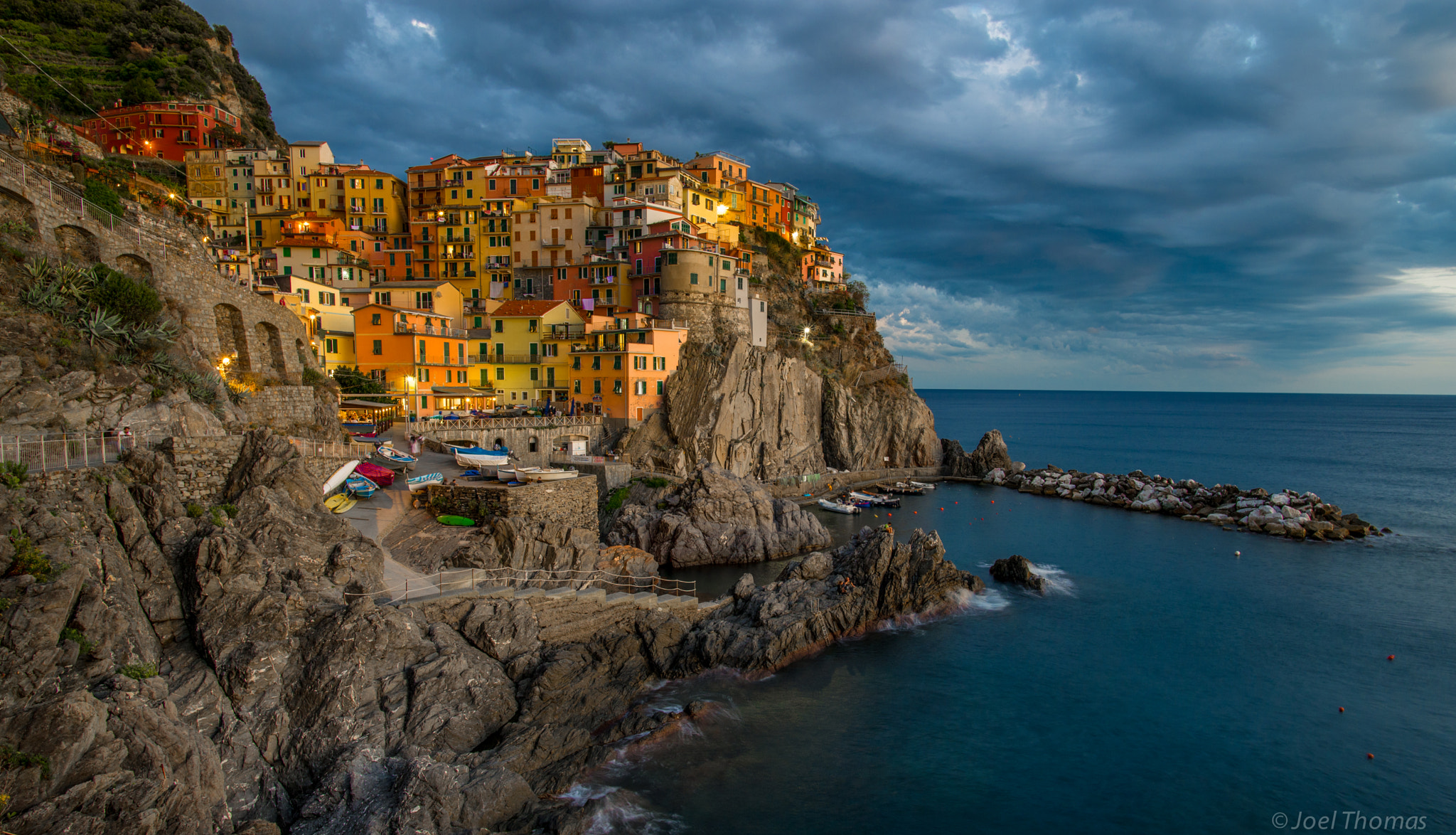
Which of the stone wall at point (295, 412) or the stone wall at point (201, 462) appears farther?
the stone wall at point (295, 412)

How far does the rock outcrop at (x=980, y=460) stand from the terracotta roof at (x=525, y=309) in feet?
125

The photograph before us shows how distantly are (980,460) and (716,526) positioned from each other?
3693 centimetres

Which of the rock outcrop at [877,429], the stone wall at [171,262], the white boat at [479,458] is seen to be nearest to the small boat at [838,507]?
the rock outcrop at [877,429]

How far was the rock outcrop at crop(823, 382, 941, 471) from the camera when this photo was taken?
5875 centimetres

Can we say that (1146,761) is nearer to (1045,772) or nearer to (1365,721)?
(1045,772)

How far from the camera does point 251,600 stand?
46.2 feet

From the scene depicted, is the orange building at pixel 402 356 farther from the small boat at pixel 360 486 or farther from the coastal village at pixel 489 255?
the small boat at pixel 360 486

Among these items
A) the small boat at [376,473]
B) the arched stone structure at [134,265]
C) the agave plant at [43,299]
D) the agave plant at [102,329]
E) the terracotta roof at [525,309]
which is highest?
the terracotta roof at [525,309]

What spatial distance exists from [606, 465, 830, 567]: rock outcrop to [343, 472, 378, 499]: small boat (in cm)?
1292

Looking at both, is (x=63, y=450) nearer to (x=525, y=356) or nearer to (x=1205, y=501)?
(x=525, y=356)

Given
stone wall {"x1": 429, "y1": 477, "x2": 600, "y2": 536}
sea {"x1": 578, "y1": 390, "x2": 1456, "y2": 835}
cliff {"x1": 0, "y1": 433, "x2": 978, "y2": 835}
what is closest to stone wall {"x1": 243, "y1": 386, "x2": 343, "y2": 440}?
stone wall {"x1": 429, "y1": 477, "x2": 600, "y2": 536}

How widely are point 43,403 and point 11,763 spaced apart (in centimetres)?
1117

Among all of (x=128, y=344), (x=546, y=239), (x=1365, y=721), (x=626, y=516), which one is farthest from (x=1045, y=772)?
(x=546, y=239)

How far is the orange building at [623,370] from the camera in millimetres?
48094
